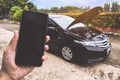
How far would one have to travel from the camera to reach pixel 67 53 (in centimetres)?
639

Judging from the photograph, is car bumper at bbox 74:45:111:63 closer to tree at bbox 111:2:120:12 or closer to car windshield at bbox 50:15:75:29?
car windshield at bbox 50:15:75:29

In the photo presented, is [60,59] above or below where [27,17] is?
below

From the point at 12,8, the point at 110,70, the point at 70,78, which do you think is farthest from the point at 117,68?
the point at 12,8

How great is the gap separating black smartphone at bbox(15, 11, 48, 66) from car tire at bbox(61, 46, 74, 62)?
4440 mm

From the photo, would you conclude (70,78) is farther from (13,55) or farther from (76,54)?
(13,55)

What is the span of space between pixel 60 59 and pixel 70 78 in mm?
1572

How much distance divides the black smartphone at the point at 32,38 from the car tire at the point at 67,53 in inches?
175

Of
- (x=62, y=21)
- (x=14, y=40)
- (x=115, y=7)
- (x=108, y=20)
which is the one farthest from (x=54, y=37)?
(x=115, y=7)

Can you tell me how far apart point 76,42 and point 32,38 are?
4333 millimetres

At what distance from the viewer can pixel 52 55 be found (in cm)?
720

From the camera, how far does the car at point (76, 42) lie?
5.96 meters

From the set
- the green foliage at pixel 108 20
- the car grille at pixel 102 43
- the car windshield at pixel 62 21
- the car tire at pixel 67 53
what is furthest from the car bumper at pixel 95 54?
the green foliage at pixel 108 20

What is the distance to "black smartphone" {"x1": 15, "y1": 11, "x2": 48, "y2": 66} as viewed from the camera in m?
1.80

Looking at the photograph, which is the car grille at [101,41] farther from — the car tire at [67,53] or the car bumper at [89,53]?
the car tire at [67,53]
